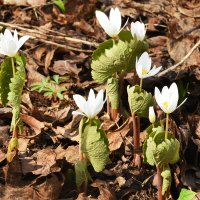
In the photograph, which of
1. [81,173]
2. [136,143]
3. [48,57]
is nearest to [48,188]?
[81,173]

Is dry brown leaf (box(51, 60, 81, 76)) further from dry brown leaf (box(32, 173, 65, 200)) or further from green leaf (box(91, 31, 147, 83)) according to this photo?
dry brown leaf (box(32, 173, 65, 200))

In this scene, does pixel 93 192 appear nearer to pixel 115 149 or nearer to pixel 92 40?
pixel 115 149

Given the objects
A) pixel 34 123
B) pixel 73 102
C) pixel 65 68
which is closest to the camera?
pixel 34 123

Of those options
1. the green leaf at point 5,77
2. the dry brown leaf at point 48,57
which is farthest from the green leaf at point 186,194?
the dry brown leaf at point 48,57

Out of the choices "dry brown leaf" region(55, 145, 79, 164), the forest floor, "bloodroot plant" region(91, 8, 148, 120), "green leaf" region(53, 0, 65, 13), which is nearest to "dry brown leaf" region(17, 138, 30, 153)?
the forest floor

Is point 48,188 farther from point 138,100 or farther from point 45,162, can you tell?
point 138,100
